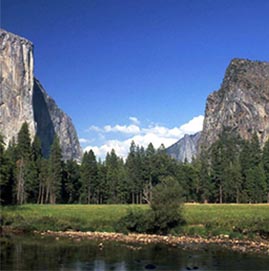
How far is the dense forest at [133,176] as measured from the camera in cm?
9331

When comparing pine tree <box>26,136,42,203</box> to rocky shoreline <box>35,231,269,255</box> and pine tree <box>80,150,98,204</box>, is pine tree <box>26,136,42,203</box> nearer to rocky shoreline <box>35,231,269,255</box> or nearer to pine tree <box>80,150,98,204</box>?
pine tree <box>80,150,98,204</box>

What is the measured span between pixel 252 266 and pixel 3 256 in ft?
54.6

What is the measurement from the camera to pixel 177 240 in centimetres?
4156

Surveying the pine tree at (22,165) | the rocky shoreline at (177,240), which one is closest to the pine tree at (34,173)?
the pine tree at (22,165)

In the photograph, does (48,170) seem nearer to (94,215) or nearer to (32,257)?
(94,215)

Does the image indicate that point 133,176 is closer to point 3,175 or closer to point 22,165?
point 22,165

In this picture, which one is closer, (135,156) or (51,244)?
(51,244)

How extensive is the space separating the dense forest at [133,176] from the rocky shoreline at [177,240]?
4367 cm

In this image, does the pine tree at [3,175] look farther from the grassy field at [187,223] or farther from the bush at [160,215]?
the bush at [160,215]

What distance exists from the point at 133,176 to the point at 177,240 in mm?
64075

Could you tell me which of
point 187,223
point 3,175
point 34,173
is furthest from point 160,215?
point 34,173

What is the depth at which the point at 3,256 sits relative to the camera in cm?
3100

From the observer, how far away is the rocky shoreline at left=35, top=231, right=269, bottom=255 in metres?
37.3

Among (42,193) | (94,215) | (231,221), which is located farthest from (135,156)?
(231,221)
